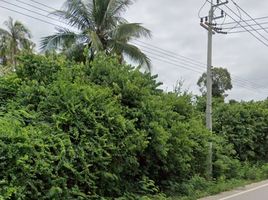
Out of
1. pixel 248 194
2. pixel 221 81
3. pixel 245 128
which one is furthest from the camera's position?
pixel 221 81

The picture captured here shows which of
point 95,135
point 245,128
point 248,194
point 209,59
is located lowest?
point 248,194

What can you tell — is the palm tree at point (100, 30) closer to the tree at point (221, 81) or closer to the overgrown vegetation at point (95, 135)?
the overgrown vegetation at point (95, 135)

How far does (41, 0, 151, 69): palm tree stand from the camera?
22062 millimetres

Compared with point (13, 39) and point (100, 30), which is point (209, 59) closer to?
point (100, 30)

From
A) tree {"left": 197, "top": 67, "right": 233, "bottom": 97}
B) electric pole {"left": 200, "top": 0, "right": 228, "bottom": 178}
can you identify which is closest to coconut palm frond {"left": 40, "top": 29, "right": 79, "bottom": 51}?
electric pole {"left": 200, "top": 0, "right": 228, "bottom": 178}

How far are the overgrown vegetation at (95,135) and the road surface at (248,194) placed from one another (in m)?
0.75

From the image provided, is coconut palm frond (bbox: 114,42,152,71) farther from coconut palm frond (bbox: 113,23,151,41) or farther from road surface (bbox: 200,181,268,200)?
road surface (bbox: 200,181,268,200)

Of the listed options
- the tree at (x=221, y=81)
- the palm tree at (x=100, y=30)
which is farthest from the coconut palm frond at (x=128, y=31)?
the tree at (x=221, y=81)

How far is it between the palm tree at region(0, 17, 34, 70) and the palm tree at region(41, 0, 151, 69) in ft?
39.2

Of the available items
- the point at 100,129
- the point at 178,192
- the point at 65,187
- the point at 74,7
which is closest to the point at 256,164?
the point at 178,192

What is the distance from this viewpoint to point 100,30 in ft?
73.8

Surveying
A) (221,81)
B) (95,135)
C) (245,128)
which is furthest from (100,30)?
(221,81)

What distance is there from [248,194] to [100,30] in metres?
11.7

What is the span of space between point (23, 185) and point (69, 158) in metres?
1.60
